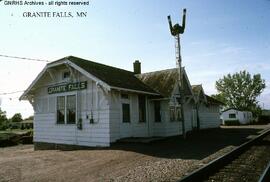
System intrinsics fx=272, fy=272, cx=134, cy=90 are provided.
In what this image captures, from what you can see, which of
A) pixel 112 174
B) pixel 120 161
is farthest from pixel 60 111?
pixel 112 174

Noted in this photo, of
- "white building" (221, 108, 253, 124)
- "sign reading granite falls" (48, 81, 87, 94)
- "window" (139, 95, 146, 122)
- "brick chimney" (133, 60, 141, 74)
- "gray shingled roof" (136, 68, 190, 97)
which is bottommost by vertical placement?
"white building" (221, 108, 253, 124)

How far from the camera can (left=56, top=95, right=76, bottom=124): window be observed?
17.4 meters

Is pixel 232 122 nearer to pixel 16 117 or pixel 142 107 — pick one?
pixel 142 107

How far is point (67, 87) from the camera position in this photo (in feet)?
58.3

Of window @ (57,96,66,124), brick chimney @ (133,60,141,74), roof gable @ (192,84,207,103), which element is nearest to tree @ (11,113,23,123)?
brick chimney @ (133,60,141,74)

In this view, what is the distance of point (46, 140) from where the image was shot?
758 inches

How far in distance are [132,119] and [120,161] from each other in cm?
675

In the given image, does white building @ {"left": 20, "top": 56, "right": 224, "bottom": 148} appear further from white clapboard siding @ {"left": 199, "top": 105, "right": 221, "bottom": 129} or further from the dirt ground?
white clapboard siding @ {"left": 199, "top": 105, "right": 221, "bottom": 129}

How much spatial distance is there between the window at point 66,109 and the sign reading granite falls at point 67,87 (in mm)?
475

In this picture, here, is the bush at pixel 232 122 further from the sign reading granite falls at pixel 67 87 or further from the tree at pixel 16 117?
the tree at pixel 16 117

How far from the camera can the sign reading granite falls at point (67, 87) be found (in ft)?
55.4

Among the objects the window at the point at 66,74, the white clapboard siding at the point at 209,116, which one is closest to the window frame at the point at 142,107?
the window at the point at 66,74

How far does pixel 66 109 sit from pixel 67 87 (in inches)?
57.0

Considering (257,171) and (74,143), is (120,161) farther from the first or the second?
(74,143)
